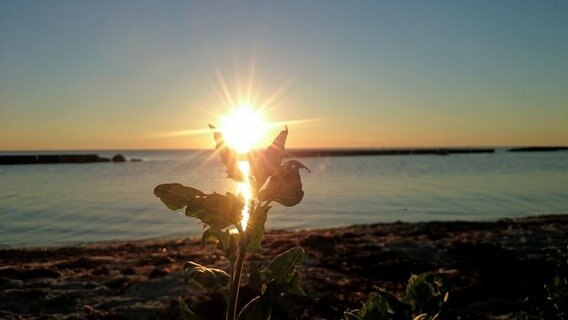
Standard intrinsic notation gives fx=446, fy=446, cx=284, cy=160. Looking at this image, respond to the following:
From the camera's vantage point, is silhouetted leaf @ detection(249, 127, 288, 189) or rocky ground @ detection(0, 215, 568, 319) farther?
rocky ground @ detection(0, 215, 568, 319)

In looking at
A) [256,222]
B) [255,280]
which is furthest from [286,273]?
[256,222]

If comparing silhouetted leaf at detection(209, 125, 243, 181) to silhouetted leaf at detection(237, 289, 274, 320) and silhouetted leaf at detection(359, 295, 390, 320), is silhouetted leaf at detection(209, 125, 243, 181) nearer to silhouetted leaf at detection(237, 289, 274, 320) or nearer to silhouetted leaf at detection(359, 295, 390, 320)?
silhouetted leaf at detection(237, 289, 274, 320)

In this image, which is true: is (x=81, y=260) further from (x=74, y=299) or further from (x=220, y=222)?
(x=220, y=222)

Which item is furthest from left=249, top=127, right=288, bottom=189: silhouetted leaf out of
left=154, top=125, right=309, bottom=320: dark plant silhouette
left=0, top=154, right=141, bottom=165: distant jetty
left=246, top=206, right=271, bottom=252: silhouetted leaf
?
left=0, top=154, right=141, bottom=165: distant jetty

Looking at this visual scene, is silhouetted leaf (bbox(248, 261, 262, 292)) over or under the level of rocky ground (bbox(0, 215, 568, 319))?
over

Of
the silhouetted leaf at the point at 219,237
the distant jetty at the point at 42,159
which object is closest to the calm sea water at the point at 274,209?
the silhouetted leaf at the point at 219,237
